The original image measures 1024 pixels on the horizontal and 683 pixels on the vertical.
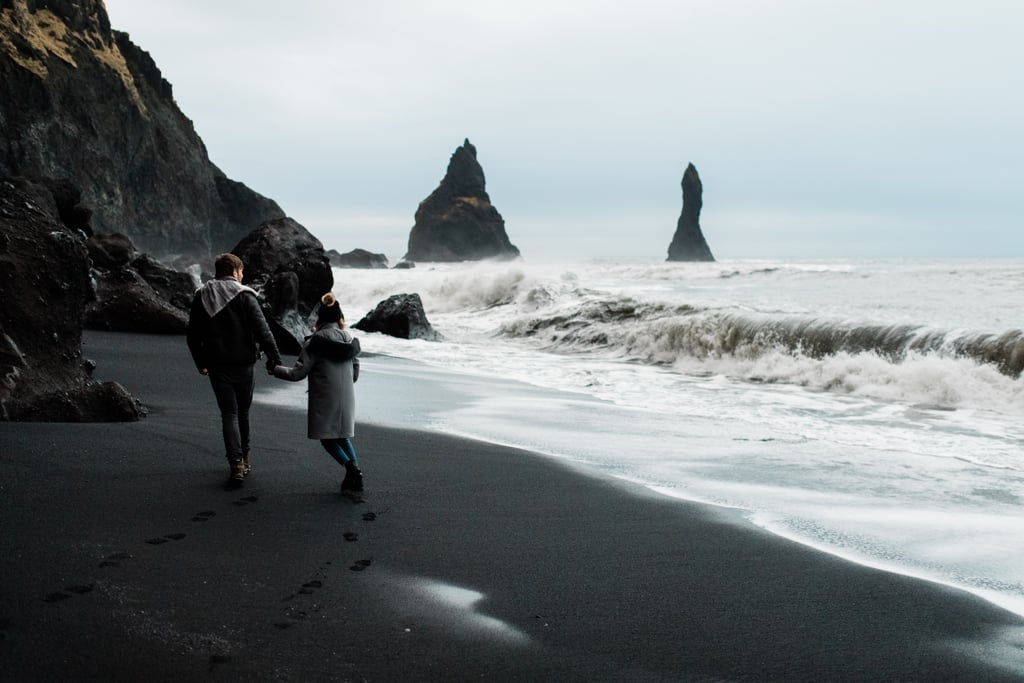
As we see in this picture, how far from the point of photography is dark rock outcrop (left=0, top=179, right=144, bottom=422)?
623 centimetres

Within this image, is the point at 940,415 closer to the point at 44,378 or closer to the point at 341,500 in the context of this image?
the point at 341,500

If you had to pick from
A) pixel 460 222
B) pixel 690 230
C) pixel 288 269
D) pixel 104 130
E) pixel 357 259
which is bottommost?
pixel 288 269

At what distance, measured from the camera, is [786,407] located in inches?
413

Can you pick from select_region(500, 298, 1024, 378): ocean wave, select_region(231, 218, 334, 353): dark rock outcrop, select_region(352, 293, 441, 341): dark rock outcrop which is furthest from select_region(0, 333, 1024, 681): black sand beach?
select_region(352, 293, 441, 341): dark rock outcrop

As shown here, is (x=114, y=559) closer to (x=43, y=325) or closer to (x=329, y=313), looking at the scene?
(x=329, y=313)

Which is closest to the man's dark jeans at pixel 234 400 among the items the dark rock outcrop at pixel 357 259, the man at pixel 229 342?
the man at pixel 229 342

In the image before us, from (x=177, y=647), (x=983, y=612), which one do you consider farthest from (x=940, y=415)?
(x=177, y=647)

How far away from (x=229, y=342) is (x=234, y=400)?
14.9 inches

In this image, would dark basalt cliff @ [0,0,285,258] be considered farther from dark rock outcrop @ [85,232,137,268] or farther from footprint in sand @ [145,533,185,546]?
footprint in sand @ [145,533,185,546]

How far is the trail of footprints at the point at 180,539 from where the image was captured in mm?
3268

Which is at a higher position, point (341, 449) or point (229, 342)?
point (229, 342)

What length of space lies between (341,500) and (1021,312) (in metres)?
17.6

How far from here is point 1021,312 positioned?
1812 cm

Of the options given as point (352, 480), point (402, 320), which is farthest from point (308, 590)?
point (402, 320)
